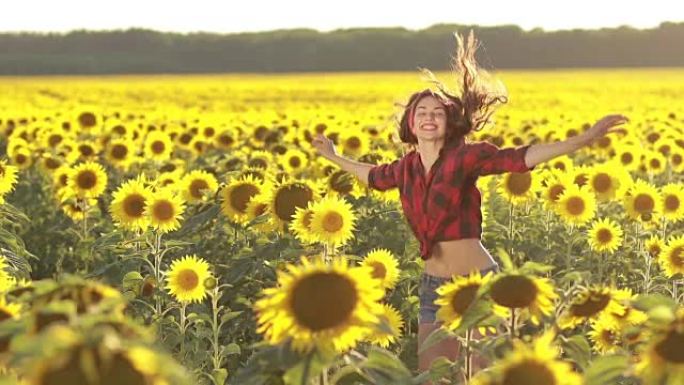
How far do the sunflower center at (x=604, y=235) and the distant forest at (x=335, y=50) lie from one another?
232 feet

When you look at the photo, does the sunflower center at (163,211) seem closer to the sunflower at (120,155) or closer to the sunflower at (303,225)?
the sunflower at (303,225)

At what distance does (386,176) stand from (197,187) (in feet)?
10.3

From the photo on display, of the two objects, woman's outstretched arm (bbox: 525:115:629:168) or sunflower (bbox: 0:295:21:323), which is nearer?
sunflower (bbox: 0:295:21:323)

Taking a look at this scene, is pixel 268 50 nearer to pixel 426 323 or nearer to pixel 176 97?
pixel 176 97

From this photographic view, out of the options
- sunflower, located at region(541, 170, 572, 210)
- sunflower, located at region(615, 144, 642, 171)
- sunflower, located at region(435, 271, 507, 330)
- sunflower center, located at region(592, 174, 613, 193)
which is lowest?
sunflower, located at region(615, 144, 642, 171)

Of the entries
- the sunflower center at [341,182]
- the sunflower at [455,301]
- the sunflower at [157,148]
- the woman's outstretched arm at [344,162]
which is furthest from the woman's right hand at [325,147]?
the sunflower at [157,148]

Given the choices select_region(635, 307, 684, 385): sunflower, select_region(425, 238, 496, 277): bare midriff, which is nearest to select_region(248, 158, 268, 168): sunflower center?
select_region(425, 238, 496, 277): bare midriff

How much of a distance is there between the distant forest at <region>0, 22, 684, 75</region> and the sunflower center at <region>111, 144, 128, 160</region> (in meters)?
66.7

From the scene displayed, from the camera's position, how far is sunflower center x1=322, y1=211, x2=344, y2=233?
5895 mm

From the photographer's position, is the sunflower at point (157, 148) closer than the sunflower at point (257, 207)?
No

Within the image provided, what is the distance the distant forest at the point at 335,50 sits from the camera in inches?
3174

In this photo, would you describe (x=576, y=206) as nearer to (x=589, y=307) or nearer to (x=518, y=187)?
(x=518, y=187)

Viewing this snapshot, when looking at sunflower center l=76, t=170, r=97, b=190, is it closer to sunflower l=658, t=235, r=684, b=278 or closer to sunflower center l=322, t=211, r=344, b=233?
sunflower center l=322, t=211, r=344, b=233

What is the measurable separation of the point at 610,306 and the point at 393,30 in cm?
8923
